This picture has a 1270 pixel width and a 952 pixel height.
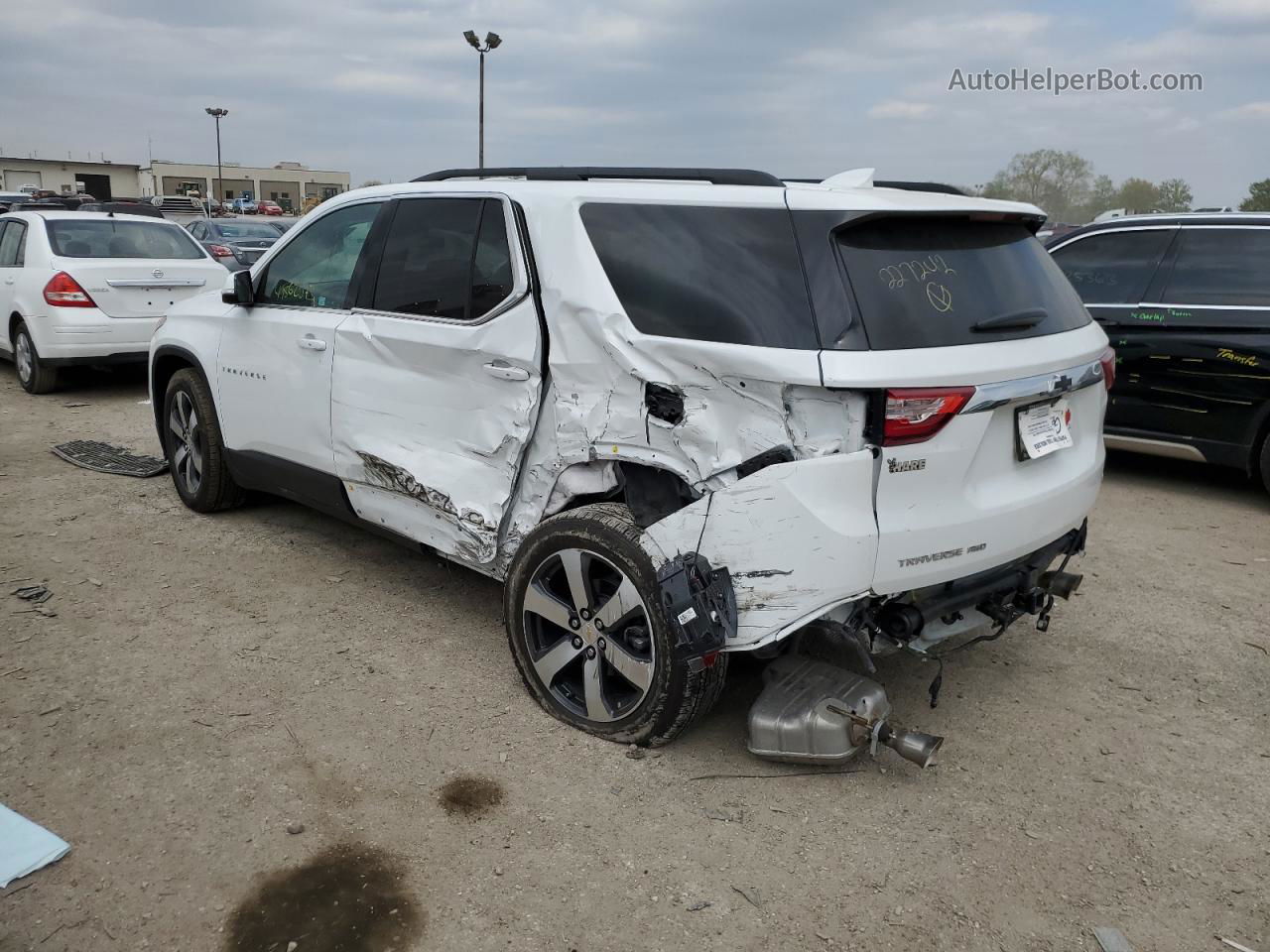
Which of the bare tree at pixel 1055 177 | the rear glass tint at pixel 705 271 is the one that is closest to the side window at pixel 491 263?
the rear glass tint at pixel 705 271

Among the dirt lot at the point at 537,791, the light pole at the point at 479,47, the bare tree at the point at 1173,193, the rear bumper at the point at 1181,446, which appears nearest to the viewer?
the dirt lot at the point at 537,791

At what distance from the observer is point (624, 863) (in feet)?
8.86

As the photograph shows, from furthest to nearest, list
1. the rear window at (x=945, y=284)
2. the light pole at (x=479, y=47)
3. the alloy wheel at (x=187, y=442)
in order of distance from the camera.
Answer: the light pole at (x=479, y=47), the alloy wheel at (x=187, y=442), the rear window at (x=945, y=284)

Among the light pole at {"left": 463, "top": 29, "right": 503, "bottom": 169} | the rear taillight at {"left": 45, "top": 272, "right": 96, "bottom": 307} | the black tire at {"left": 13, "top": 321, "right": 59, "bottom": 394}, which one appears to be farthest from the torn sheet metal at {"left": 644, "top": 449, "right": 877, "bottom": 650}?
the light pole at {"left": 463, "top": 29, "right": 503, "bottom": 169}

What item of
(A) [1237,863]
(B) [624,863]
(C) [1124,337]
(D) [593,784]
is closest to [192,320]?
(D) [593,784]

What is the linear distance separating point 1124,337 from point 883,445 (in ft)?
15.6

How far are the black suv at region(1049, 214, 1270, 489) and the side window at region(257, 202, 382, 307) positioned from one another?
5.01 meters

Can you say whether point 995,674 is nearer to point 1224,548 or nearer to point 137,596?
point 1224,548

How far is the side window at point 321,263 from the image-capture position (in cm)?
424

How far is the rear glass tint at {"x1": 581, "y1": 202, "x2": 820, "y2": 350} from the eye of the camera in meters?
2.80

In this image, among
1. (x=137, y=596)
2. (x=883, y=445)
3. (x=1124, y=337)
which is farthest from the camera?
(x=1124, y=337)

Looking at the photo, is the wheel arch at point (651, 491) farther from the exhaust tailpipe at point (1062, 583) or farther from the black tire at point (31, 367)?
the black tire at point (31, 367)

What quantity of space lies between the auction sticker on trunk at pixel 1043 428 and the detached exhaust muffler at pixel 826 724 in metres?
0.92

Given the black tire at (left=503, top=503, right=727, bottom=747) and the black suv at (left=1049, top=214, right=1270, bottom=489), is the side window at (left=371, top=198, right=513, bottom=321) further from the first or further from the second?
the black suv at (left=1049, top=214, right=1270, bottom=489)
